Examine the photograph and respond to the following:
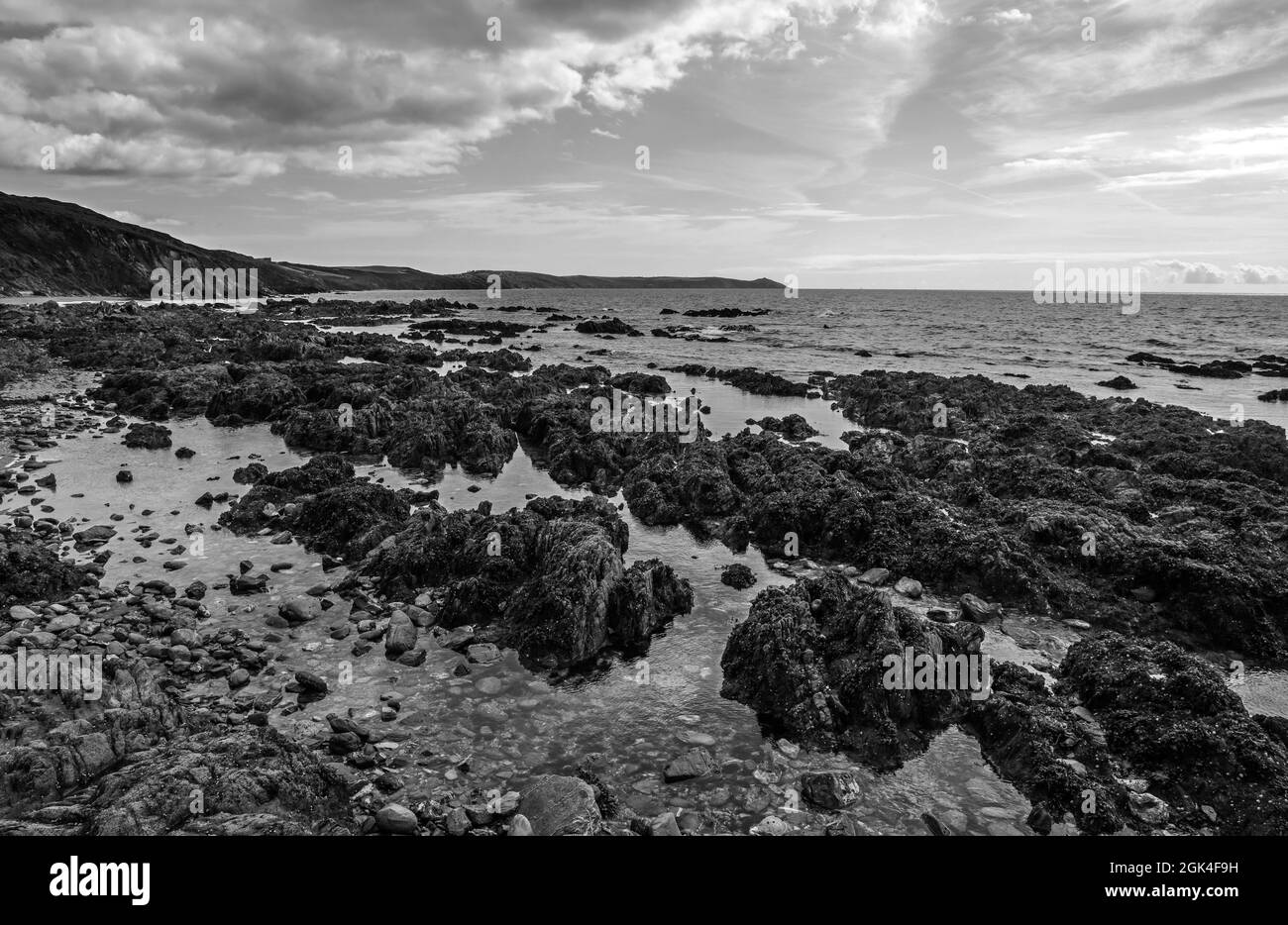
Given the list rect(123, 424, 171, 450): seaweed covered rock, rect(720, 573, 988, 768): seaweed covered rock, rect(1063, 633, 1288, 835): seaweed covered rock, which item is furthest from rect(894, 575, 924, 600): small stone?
rect(123, 424, 171, 450): seaweed covered rock

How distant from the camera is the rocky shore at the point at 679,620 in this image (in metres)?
7.91

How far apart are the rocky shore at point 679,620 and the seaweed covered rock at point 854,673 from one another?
5 cm

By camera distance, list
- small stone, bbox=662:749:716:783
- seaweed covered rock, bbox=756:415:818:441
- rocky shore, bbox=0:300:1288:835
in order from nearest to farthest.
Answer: rocky shore, bbox=0:300:1288:835, small stone, bbox=662:749:716:783, seaweed covered rock, bbox=756:415:818:441

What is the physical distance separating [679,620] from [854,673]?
3712 mm

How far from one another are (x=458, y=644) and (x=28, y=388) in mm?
35942

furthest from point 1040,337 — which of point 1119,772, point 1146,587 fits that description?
point 1119,772

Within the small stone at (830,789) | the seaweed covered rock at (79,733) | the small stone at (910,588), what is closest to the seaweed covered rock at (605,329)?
the small stone at (910,588)

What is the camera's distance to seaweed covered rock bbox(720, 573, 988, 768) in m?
9.52

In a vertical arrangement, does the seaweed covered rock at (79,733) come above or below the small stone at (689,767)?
above

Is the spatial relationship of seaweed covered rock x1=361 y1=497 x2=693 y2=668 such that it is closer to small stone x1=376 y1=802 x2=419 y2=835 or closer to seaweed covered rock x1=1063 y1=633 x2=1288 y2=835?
small stone x1=376 y1=802 x2=419 y2=835

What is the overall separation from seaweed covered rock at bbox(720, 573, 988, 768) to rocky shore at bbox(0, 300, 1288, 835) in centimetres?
5

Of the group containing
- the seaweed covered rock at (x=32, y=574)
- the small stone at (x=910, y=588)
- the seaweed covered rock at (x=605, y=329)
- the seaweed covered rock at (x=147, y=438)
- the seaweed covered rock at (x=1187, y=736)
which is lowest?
the seaweed covered rock at (x=1187, y=736)

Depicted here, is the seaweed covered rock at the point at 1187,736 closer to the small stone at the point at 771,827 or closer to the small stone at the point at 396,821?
the small stone at the point at 771,827

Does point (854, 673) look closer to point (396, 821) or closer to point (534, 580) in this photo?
point (534, 580)
